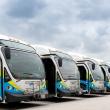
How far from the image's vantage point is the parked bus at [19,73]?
49.9 ft

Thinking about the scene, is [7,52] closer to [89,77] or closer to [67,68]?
[67,68]

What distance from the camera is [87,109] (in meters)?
16.4

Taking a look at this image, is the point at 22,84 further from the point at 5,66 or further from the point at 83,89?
the point at 83,89

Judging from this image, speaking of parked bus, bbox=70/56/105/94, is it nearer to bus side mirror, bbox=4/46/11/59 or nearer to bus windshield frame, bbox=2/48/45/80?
bus windshield frame, bbox=2/48/45/80

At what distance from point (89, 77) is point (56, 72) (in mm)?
6174

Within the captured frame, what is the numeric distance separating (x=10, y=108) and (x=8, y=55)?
2248mm

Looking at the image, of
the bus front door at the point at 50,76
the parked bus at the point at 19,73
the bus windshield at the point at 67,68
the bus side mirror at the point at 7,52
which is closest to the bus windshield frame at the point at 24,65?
the parked bus at the point at 19,73

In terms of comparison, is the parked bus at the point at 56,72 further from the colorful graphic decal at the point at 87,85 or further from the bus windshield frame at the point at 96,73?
the bus windshield frame at the point at 96,73

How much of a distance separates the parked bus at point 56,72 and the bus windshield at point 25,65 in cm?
262

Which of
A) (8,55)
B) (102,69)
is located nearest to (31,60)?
(8,55)

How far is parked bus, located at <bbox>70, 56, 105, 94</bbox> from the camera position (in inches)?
1019

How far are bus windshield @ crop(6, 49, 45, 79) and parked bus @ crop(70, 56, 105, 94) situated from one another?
841cm

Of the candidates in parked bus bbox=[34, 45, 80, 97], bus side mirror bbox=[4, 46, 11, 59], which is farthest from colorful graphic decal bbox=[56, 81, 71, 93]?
bus side mirror bbox=[4, 46, 11, 59]

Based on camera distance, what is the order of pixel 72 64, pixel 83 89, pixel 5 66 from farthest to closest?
1. pixel 83 89
2. pixel 72 64
3. pixel 5 66
